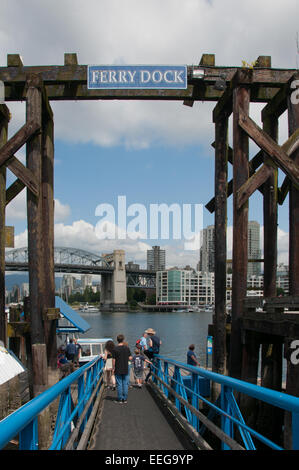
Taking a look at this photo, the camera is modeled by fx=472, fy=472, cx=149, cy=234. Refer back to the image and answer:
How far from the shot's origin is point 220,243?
11406 mm

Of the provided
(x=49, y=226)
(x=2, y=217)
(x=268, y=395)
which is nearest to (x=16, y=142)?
(x=2, y=217)

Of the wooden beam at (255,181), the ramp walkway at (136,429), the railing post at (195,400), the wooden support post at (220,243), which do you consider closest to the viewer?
the ramp walkway at (136,429)

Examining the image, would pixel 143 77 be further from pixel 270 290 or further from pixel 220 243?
pixel 270 290

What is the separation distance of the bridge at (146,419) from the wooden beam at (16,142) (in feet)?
15.2

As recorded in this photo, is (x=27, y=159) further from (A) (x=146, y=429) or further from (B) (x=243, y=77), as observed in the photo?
(A) (x=146, y=429)

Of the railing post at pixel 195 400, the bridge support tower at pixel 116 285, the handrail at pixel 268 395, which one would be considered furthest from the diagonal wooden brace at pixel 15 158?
the bridge support tower at pixel 116 285

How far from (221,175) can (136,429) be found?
640cm

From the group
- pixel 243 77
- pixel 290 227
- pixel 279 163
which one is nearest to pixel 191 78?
pixel 243 77

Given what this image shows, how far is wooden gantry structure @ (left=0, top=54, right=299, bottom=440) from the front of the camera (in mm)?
9688

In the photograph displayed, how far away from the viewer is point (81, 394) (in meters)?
7.72

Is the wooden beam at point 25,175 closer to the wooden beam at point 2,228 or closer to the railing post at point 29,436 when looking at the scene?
the wooden beam at point 2,228

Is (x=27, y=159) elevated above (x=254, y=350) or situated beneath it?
elevated above

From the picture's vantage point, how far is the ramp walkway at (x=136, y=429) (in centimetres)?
670
